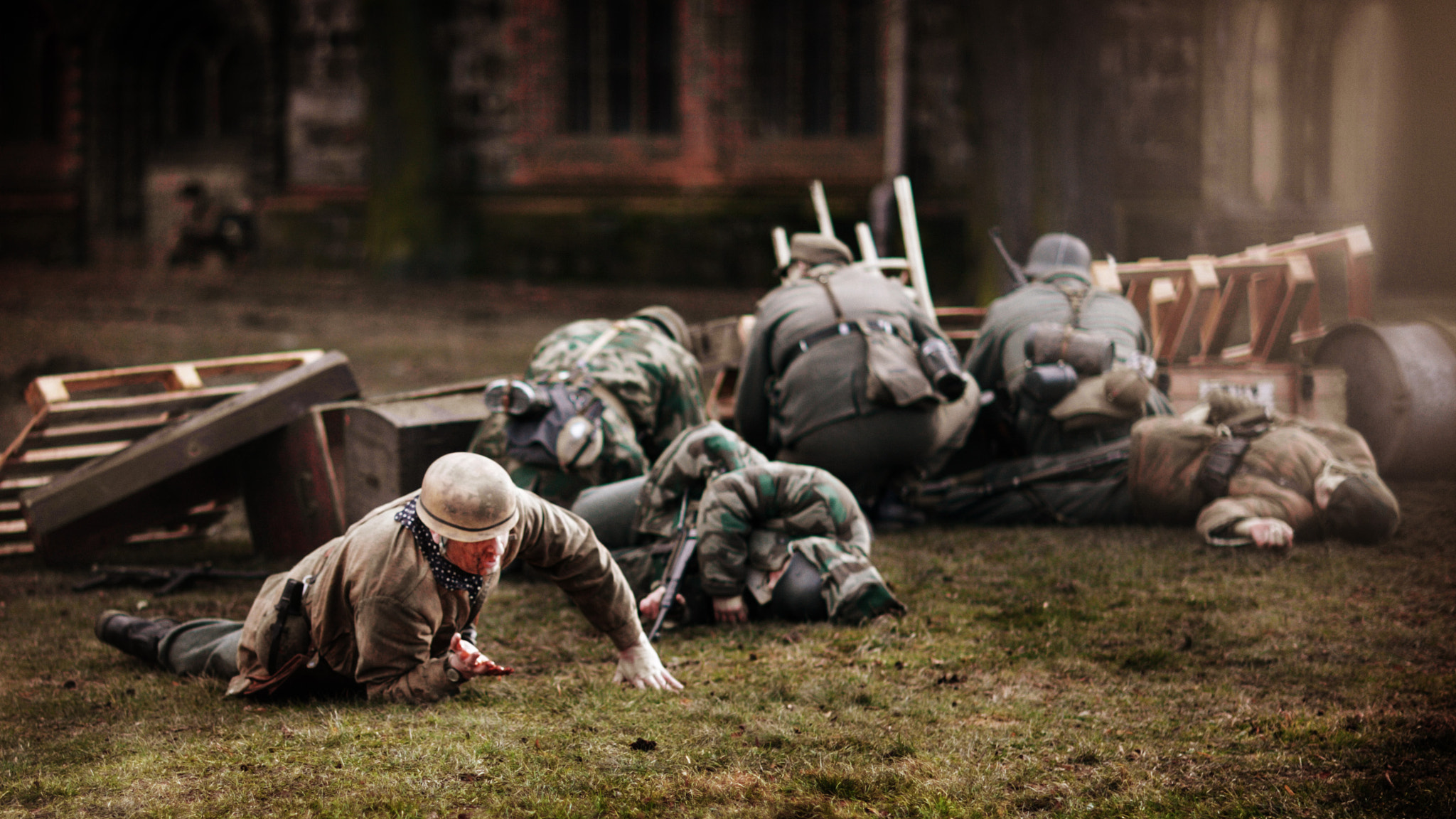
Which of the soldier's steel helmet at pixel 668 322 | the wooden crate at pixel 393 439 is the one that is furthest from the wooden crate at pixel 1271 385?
the wooden crate at pixel 393 439

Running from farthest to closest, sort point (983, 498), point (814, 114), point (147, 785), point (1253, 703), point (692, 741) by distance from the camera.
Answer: point (814, 114)
point (983, 498)
point (1253, 703)
point (692, 741)
point (147, 785)

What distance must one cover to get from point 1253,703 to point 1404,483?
344 cm

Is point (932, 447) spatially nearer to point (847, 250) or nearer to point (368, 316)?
point (847, 250)

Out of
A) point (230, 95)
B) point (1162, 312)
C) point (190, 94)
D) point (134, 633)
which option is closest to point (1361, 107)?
point (1162, 312)

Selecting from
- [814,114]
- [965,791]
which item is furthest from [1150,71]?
[965,791]

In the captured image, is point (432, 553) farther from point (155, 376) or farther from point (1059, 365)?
point (1059, 365)

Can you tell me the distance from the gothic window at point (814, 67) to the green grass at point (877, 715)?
1036 cm

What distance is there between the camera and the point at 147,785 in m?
3.13

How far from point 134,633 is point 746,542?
212 cm

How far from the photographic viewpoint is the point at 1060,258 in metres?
6.86

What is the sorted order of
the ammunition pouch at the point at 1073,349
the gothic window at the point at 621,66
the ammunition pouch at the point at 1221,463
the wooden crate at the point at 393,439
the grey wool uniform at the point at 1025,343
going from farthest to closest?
the gothic window at the point at 621,66 → the grey wool uniform at the point at 1025,343 → the ammunition pouch at the point at 1073,349 → the ammunition pouch at the point at 1221,463 → the wooden crate at the point at 393,439

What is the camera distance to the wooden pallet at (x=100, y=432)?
18.6 ft

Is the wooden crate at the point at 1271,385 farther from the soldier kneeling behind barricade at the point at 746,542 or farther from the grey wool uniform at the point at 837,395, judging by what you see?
the soldier kneeling behind barricade at the point at 746,542

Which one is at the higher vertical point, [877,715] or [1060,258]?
[1060,258]
